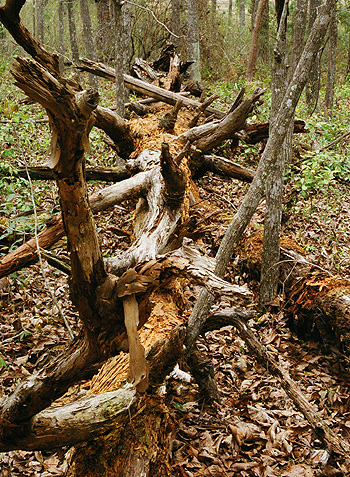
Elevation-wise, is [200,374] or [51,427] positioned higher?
[51,427]

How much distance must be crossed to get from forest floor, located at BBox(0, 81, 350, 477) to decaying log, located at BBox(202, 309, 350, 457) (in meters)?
0.13

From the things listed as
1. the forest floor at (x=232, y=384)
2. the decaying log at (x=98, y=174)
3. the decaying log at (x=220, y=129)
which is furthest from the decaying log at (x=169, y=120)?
the forest floor at (x=232, y=384)

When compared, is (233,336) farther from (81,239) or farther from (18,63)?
(18,63)

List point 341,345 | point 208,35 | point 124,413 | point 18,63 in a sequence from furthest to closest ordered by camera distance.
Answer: point 208,35
point 341,345
point 124,413
point 18,63

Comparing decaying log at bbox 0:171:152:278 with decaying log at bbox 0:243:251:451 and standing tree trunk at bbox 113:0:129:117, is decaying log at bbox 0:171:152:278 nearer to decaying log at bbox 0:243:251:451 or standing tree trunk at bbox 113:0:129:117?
decaying log at bbox 0:243:251:451

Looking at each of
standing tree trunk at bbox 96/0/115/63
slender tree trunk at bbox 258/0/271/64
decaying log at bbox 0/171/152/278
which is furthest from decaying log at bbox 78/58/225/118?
slender tree trunk at bbox 258/0/271/64

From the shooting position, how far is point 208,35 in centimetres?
1595

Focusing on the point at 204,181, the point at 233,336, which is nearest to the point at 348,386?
the point at 233,336

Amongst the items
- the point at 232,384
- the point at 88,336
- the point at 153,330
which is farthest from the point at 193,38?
the point at 88,336

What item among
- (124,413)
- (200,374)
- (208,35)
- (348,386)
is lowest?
(348,386)

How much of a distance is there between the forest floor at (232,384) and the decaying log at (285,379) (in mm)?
132

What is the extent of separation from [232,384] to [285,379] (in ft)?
3.66

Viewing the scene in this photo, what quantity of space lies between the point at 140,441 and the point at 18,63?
Result: 8.42 ft

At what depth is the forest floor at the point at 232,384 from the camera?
3506 mm
